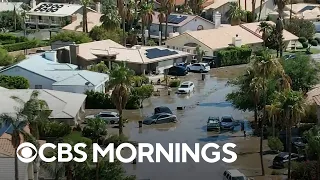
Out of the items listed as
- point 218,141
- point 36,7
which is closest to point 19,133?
point 218,141

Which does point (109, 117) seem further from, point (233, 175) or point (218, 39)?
point (218, 39)

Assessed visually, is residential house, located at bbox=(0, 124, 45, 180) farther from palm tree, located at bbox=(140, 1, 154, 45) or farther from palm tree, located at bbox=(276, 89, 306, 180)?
palm tree, located at bbox=(140, 1, 154, 45)

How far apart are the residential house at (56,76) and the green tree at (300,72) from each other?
13.3 meters

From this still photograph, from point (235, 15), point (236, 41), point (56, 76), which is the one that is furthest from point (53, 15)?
point (56, 76)

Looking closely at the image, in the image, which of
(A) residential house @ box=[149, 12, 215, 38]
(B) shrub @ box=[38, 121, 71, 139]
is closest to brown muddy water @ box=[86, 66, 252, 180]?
(B) shrub @ box=[38, 121, 71, 139]

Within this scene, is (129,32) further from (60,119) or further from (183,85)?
(60,119)

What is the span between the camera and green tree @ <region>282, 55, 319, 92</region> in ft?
153

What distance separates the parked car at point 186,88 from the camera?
5588cm

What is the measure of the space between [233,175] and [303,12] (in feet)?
220

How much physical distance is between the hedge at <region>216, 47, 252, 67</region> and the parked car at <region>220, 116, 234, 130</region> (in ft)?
77.9

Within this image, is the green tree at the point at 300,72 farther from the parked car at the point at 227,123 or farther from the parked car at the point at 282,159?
the parked car at the point at 282,159

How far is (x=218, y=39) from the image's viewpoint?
237 feet

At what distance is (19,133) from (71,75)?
2334 cm

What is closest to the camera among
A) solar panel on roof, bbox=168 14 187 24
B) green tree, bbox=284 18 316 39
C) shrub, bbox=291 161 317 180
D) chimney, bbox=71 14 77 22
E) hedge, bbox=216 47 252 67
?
shrub, bbox=291 161 317 180
